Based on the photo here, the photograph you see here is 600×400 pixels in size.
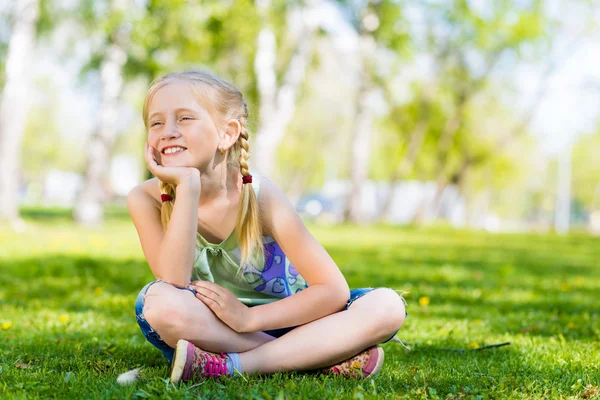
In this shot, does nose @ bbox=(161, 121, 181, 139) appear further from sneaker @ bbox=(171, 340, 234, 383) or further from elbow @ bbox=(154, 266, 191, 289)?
sneaker @ bbox=(171, 340, 234, 383)

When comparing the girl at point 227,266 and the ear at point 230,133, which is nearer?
the girl at point 227,266

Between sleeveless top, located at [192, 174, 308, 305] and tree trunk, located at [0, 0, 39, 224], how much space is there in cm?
1163

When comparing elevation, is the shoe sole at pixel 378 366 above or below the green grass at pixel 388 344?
above

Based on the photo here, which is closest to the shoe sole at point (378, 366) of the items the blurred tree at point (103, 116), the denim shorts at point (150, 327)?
the denim shorts at point (150, 327)

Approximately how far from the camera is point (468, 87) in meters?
30.4

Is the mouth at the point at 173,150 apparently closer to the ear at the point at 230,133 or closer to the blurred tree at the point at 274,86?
the ear at the point at 230,133

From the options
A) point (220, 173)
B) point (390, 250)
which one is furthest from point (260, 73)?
point (220, 173)

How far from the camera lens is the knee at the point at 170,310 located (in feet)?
9.22

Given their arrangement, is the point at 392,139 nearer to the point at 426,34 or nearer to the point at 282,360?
the point at 426,34

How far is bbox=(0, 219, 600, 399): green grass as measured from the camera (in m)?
2.75

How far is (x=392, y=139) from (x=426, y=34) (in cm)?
1538

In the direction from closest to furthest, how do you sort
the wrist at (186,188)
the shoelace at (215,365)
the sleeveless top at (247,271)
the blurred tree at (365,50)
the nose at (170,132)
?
the shoelace at (215,365) < the wrist at (186,188) < the nose at (170,132) < the sleeveless top at (247,271) < the blurred tree at (365,50)

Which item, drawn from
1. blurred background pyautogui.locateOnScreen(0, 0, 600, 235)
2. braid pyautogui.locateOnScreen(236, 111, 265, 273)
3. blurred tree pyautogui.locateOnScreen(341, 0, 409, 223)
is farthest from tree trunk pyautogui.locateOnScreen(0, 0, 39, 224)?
braid pyautogui.locateOnScreen(236, 111, 265, 273)

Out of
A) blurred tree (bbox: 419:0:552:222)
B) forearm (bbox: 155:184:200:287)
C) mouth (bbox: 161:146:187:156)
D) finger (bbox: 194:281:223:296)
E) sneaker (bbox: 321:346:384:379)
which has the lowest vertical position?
sneaker (bbox: 321:346:384:379)
